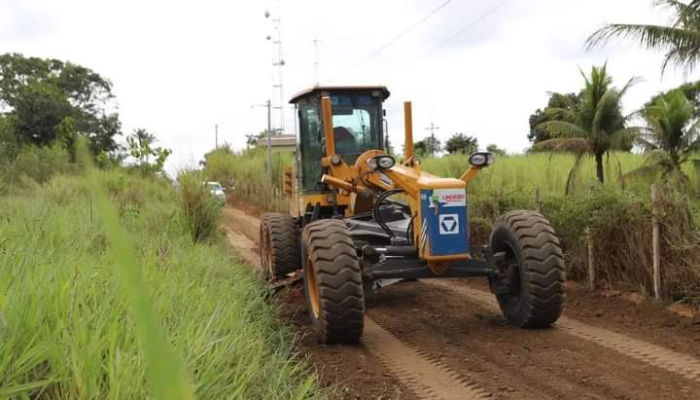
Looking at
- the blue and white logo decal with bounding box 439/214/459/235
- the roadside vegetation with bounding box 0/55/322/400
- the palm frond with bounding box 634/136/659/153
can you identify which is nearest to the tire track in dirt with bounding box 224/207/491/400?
the roadside vegetation with bounding box 0/55/322/400

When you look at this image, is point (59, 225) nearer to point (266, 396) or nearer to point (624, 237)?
point (266, 396)

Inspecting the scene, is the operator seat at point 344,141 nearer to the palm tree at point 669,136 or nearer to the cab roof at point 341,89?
the cab roof at point 341,89

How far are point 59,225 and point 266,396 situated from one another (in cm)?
461

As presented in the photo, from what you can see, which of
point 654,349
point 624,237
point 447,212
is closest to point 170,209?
point 447,212

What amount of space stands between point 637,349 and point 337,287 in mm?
2724

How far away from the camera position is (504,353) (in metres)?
5.89

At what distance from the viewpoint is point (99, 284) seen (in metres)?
3.77

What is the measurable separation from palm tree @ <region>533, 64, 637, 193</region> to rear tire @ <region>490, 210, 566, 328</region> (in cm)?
1479

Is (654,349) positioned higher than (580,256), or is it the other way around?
(580,256)

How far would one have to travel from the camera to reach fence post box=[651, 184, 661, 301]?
7.51 metres

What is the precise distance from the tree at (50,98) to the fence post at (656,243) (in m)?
12.2

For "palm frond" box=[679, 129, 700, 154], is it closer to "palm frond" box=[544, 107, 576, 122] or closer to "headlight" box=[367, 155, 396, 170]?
"palm frond" box=[544, 107, 576, 122]

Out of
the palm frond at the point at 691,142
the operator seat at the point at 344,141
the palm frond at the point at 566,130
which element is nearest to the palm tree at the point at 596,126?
the palm frond at the point at 566,130

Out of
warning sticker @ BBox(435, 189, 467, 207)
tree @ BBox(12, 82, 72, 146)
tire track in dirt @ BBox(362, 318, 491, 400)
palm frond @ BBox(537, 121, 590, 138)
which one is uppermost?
tree @ BBox(12, 82, 72, 146)
